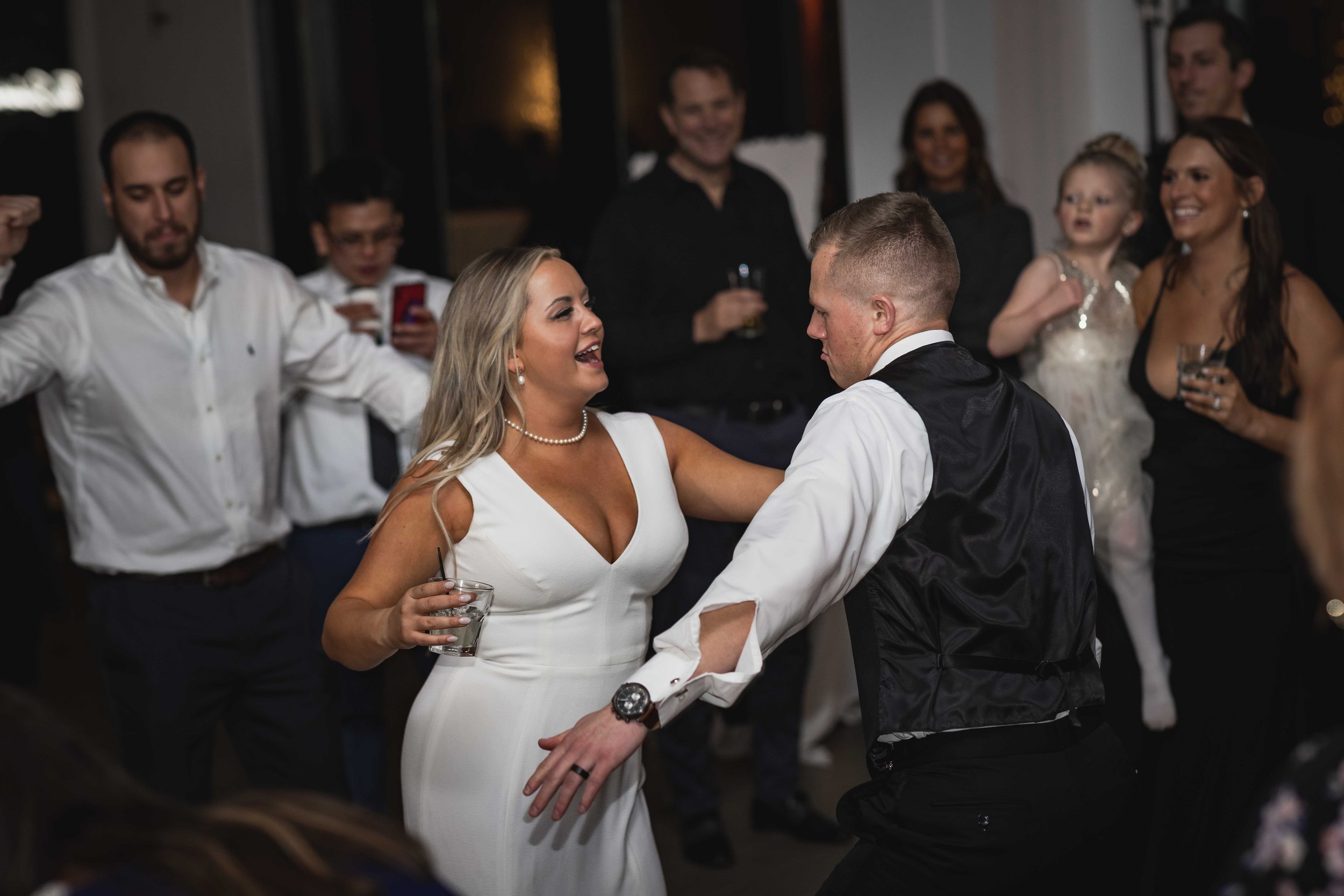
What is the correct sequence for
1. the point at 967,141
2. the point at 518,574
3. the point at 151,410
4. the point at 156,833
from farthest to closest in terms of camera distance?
the point at 967,141
the point at 151,410
the point at 518,574
the point at 156,833

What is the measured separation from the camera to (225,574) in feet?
9.42

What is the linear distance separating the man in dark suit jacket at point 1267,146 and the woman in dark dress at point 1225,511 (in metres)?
0.34

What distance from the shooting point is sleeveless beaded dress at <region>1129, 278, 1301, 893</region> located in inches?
112

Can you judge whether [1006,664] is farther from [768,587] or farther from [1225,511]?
[1225,511]

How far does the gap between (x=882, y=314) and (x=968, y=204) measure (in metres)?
1.80

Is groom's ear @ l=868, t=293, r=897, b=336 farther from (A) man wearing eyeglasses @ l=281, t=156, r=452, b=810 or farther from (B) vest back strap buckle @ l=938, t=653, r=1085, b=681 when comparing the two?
(A) man wearing eyeglasses @ l=281, t=156, r=452, b=810

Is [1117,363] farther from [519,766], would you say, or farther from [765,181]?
[519,766]

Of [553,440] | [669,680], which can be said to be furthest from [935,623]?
[553,440]

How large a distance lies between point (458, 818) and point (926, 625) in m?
0.85

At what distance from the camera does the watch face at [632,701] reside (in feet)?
5.38

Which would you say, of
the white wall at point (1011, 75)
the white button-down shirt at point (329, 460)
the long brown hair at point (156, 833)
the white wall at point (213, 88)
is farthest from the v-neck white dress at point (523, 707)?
the white wall at point (213, 88)

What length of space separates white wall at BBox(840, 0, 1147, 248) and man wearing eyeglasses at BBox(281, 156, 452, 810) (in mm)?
2138

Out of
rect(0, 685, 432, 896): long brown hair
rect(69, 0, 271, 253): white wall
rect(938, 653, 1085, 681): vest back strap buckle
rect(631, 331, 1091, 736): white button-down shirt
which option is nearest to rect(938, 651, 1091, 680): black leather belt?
rect(938, 653, 1085, 681): vest back strap buckle

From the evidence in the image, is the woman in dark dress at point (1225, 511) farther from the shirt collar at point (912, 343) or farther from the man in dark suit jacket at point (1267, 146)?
the shirt collar at point (912, 343)
